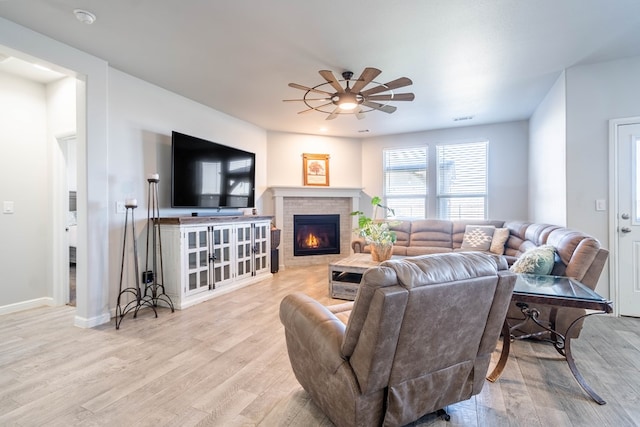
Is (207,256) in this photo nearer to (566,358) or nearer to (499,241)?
(566,358)

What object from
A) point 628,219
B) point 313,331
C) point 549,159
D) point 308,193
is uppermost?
point 549,159

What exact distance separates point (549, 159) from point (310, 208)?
3830mm

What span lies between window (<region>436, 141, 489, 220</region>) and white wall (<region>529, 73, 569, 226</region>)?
0.73 m

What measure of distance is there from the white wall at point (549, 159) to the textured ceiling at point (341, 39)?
0.97 ft

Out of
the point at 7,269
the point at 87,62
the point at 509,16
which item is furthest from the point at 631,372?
the point at 7,269

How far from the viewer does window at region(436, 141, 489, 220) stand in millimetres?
5430

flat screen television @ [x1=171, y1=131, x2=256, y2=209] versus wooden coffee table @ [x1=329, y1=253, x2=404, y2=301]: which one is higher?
flat screen television @ [x1=171, y1=131, x2=256, y2=209]

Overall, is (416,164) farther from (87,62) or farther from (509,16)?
(87,62)

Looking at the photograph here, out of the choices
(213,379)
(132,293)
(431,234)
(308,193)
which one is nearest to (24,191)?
(132,293)

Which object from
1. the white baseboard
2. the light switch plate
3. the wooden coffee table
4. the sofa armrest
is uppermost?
the light switch plate

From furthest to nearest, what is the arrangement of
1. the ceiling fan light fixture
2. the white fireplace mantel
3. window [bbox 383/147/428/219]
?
window [bbox 383/147/428/219], the white fireplace mantel, the ceiling fan light fixture

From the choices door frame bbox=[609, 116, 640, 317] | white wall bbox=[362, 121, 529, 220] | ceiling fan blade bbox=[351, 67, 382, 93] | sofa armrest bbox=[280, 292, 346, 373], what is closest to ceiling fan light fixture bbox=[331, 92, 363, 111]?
ceiling fan blade bbox=[351, 67, 382, 93]

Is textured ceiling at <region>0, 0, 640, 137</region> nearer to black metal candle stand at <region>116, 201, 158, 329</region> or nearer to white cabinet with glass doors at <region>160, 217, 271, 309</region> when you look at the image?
black metal candle stand at <region>116, 201, 158, 329</region>

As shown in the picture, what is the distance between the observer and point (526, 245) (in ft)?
12.6
